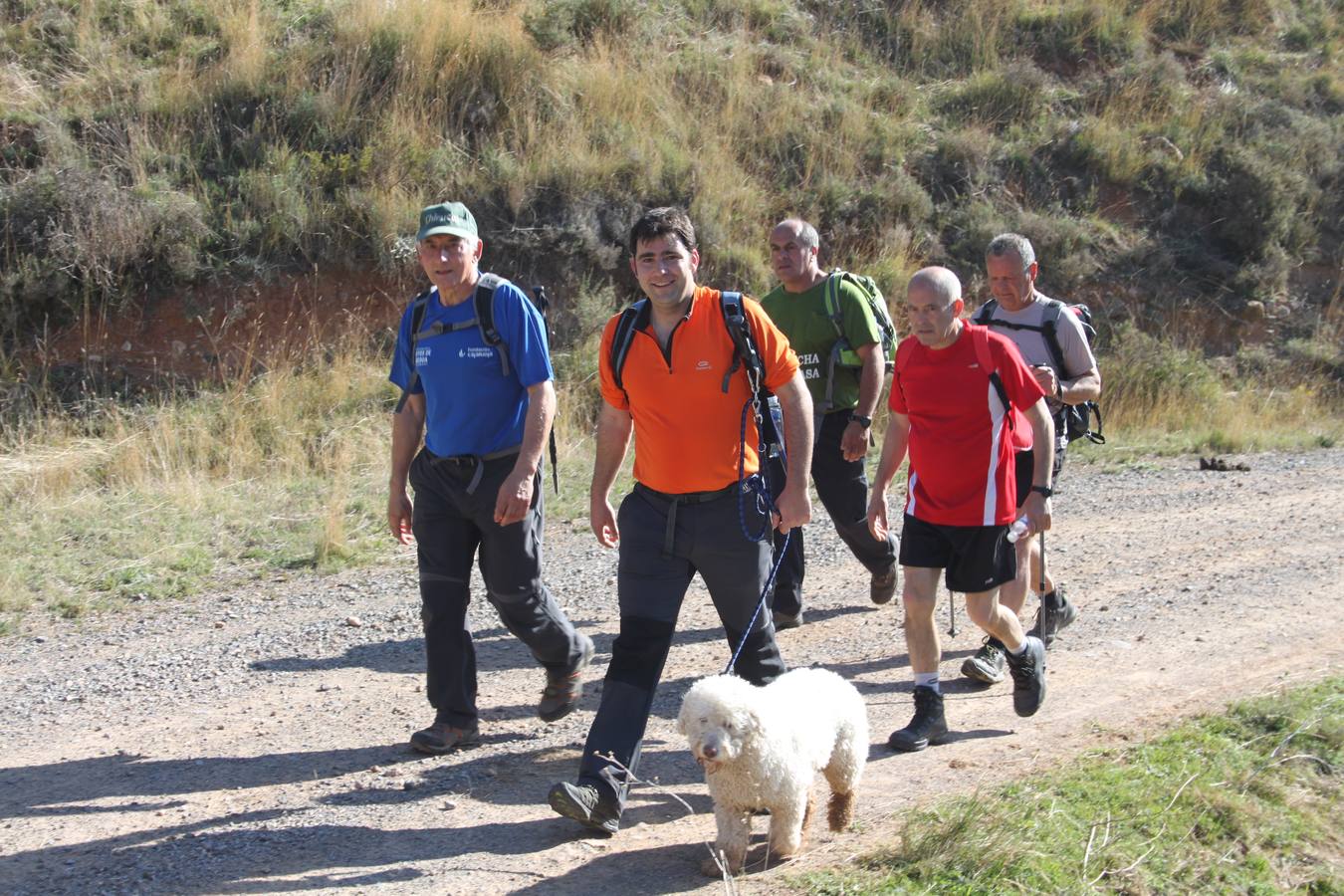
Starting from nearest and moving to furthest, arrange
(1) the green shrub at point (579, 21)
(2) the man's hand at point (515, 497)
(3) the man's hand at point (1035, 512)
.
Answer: (2) the man's hand at point (515, 497)
(3) the man's hand at point (1035, 512)
(1) the green shrub at point (579, 21)

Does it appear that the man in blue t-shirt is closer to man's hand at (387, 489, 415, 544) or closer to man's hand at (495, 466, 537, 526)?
man's hand at (495, 466, 537, 526)

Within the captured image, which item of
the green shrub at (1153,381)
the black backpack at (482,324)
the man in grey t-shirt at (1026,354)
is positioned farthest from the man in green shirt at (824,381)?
the green shrub at (1153,381)

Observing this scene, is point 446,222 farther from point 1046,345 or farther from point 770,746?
point 1046,345

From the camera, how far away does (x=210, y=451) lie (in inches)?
398

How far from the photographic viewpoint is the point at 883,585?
738 cm

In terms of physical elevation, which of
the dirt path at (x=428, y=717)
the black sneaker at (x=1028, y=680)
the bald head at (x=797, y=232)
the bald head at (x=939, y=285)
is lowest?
the dirt path at (x=428, y=717)

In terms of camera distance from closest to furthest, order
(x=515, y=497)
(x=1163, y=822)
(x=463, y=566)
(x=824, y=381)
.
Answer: (x=1163, y=822) < (x=515, y=497) < (x=463, y=566) < (x=824, y=381)

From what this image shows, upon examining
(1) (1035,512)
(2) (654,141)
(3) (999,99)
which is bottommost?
(1) (1035,512)

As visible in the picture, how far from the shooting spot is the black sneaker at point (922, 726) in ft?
17.8

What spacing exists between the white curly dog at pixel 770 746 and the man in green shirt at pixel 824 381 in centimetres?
226

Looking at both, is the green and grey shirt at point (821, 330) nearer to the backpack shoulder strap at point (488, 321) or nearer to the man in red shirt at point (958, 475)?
the man in red shirt at point (958, 475)

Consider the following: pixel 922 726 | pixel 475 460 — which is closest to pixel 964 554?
pixel 922 726

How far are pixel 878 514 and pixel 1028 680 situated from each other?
0.93 metres

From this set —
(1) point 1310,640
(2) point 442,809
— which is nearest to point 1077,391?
(1) point 1310,640
